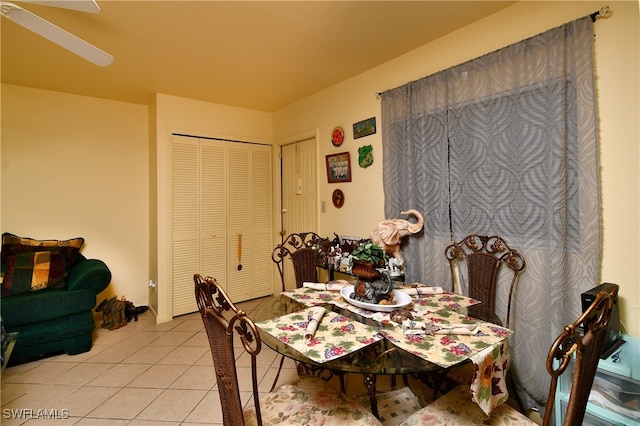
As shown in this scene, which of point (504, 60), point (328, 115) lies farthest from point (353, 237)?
point (504, 60)

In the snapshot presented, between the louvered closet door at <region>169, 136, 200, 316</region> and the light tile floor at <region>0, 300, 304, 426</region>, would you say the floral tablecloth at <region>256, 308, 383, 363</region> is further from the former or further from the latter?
the louvered closet door at <region>169, 136, 200, 316</region>

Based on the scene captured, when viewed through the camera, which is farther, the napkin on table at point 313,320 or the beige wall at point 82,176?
the beige wall at point 82,176

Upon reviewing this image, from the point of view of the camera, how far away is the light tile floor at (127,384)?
1.74 meters

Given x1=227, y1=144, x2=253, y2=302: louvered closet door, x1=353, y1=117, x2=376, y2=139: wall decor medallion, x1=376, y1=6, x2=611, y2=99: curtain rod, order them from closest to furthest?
x1=376, y1=6, x2=611, y2=99: curtain rod
x1=353, y1=117, x2=376, y2=139: wall decor medallion
x1=227, y1=144, x2=253, y2=302: louvered closet door

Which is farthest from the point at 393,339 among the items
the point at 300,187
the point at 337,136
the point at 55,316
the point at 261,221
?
the point at 261,221

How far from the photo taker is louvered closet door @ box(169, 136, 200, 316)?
10.5 ft

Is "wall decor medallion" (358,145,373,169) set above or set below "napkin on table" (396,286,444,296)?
above

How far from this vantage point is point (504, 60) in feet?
5.69

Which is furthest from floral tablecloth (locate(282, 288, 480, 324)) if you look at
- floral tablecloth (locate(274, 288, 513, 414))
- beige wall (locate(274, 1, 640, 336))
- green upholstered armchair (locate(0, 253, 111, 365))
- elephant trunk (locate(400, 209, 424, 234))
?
green upholstered armchair (locate(0, 253, 111, 365))

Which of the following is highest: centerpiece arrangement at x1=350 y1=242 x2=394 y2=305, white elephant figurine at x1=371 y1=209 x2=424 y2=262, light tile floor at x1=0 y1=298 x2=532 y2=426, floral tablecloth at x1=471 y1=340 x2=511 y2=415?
white elephant figurine at x1=371 y1=209 x2=424 y2=262

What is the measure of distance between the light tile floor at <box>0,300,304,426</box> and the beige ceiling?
2383mm

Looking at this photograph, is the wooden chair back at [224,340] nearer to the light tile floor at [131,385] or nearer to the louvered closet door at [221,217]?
the light tile floor at [131,385]

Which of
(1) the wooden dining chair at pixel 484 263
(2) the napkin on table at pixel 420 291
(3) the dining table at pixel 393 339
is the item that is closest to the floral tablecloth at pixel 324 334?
(3) the dining table at pixel 393 339

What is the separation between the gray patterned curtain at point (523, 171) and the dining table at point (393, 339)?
0.53m
